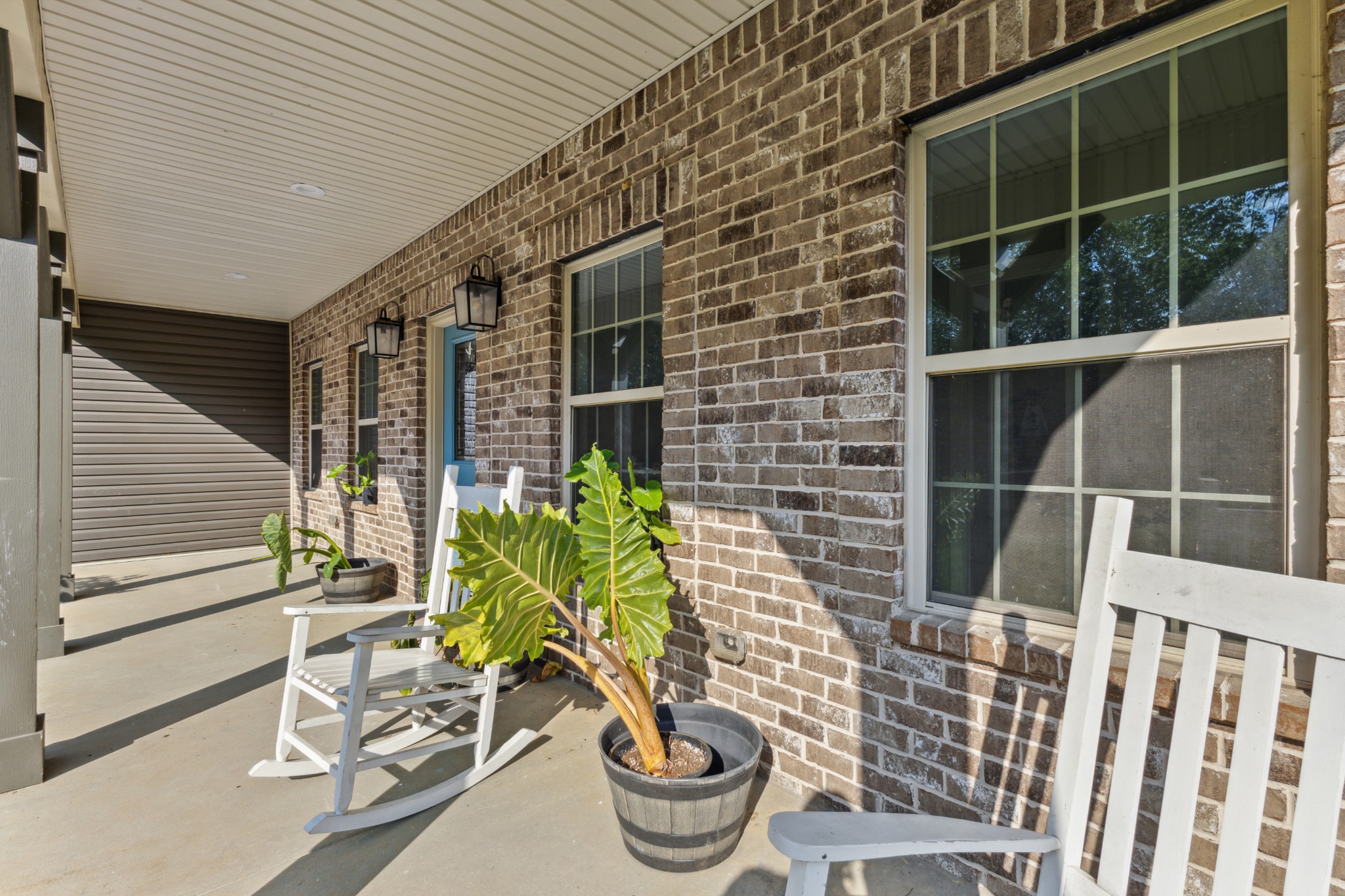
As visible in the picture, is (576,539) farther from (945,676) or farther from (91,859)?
(91,859)

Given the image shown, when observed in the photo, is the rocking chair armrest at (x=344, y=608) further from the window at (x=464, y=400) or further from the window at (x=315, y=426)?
the window at (x=315, y=426)

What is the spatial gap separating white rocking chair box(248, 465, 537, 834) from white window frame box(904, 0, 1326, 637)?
1648 millimetres

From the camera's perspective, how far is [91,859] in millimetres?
1888

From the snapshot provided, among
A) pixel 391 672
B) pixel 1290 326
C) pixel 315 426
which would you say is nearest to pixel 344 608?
pixel 391 672

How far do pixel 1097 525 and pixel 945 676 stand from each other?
839 millimetres

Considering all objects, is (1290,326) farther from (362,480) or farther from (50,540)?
(362,480)

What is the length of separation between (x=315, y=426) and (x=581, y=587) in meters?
6.36

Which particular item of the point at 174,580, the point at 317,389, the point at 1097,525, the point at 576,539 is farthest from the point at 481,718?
the point at 317,389

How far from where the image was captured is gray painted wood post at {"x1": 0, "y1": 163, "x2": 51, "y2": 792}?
7.54ft

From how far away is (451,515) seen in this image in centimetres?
286

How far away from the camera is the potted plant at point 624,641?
179 cm

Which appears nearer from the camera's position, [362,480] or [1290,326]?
[1290,326]

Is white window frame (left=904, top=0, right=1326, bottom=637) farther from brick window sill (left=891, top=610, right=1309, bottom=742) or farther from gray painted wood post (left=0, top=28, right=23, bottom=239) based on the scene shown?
gray painted wood post (left=0, top=28, right=23, bottom=239)

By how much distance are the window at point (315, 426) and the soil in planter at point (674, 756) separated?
238 inches
